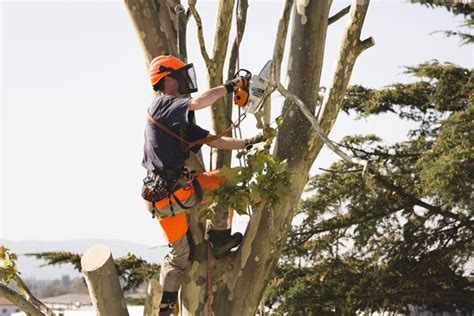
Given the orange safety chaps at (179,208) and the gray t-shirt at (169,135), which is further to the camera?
the orange safety chaps at (179,208)

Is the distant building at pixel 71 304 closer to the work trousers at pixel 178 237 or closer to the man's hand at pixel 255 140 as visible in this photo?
the work trousers at pixel 178 237

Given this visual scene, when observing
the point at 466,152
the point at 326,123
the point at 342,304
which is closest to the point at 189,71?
the point at 326,123

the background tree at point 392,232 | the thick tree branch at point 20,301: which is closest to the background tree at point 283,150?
the thick tree branch at point 20,301

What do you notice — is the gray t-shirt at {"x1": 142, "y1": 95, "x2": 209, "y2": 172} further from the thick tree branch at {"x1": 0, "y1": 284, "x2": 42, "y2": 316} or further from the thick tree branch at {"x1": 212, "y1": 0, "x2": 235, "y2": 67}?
the thick tree branch at {"x1": 0, "y1": 284, "x2": 42, "y2": 316}

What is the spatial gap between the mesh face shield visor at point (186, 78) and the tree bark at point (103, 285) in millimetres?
1101

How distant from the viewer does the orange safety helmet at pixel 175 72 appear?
5.41 m

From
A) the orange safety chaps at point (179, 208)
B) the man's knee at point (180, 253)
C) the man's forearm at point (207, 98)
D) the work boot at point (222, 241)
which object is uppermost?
the man's forearm at point (207, 98)

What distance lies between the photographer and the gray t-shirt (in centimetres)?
526

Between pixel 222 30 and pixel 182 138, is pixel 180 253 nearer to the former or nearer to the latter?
pixel 182 138

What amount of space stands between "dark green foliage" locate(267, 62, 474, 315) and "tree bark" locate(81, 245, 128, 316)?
5.71 m

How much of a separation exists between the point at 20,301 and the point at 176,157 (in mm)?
1505

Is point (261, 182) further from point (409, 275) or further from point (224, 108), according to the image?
point (409, 275)

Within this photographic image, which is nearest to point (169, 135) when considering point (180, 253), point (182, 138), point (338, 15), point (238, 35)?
point (182, 138)

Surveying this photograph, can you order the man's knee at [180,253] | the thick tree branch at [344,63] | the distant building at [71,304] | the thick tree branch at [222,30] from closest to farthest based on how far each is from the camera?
the man's knee at [180,253], the thick tree branch at [344,63], the thick tree branch at [222,30], the distant building at [71,304]
